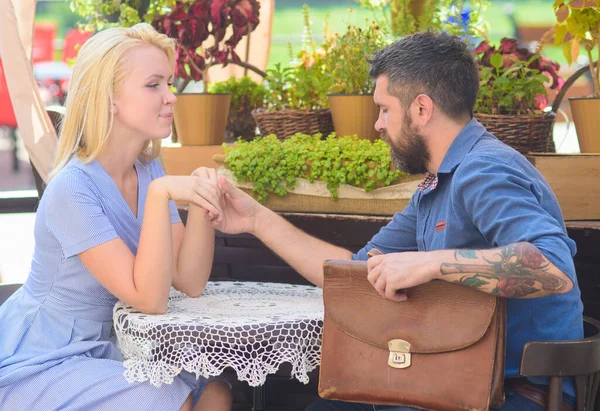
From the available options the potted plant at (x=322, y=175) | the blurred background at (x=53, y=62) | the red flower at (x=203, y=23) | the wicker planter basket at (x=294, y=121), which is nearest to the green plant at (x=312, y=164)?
the potted plant at (x=322, y=175)

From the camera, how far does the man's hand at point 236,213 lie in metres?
2.18

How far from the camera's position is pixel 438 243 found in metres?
1.77

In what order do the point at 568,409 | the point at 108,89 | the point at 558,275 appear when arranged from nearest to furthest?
the point at 558,275 < the point at 568,409 < the point at 108,89

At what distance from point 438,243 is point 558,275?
352mm

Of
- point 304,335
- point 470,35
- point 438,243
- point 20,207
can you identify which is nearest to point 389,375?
point 304,335

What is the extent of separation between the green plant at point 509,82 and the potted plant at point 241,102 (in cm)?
91

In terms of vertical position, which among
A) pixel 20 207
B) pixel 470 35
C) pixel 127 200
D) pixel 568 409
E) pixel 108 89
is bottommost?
pixel 20 207

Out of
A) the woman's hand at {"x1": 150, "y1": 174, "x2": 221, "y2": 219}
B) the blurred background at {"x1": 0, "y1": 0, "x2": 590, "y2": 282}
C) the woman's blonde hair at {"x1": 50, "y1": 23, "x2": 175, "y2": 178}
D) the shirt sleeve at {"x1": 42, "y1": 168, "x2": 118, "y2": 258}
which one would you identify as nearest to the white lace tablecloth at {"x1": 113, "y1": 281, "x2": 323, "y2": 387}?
the shirt sleeve at {"x1": 42, "y1": 168, "x2": 118, "y2": 258}

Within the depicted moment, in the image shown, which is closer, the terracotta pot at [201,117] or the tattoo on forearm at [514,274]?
the tattoo on forearm at [514,274]

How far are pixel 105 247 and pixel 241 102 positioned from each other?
139cm

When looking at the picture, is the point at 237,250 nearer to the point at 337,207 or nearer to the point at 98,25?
the point at 337,207

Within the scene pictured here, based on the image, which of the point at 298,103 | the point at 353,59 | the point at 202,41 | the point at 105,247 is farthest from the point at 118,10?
the point at 105,247

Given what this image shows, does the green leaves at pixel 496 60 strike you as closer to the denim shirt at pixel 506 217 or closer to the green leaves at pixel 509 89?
the green leaves at pixel 509 89

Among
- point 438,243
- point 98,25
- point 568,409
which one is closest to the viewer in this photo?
point 568,409
